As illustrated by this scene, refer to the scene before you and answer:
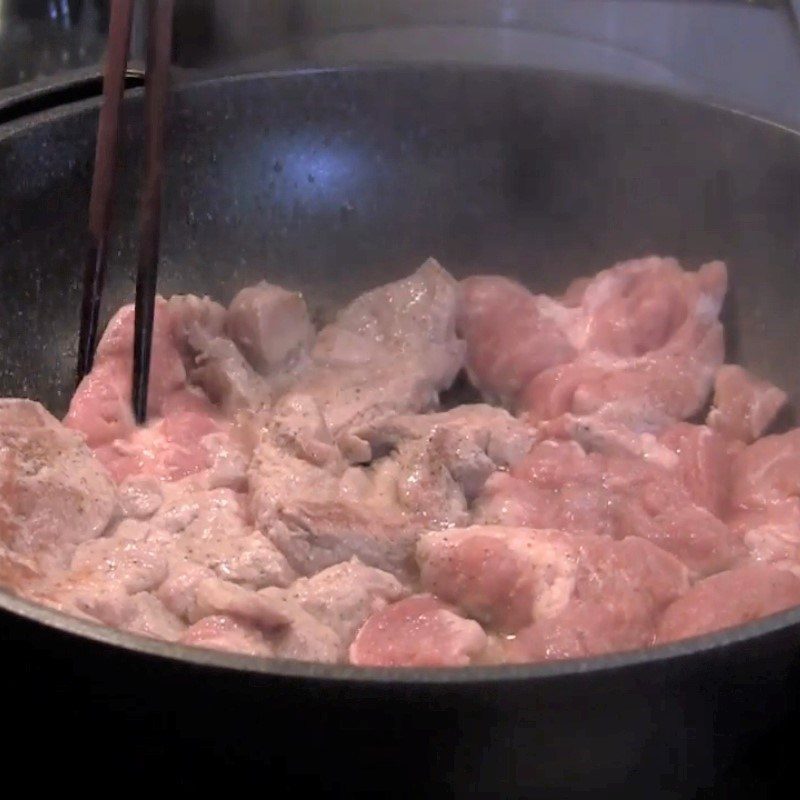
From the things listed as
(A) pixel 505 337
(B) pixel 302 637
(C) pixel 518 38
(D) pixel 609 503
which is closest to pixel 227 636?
(B) pixel 302 637

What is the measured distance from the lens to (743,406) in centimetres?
169

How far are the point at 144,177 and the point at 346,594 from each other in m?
0.70

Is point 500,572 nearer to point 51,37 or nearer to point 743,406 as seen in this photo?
point 743,406

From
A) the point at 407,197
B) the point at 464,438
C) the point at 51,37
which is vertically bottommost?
the point at 464,438

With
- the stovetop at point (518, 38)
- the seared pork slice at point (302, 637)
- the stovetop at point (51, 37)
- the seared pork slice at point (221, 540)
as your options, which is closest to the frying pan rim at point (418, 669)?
the seared pork slice at point (302, 637)

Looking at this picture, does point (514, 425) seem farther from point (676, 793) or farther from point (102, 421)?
point (676, 793)

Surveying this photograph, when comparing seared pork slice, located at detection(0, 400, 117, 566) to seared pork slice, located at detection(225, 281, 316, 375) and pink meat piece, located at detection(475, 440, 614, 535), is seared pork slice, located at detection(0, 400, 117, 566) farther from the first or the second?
pink meat piece, located at detection(475, 440, 614, 535)

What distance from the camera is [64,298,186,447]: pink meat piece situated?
157 cm

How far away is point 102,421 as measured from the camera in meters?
1.57

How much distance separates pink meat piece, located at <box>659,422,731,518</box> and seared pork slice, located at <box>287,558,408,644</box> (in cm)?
47

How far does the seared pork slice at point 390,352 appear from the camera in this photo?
169 cm

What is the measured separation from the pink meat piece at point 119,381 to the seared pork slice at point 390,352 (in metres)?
0.21

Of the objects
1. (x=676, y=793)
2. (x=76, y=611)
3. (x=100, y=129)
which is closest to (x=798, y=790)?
(x=676, y=793)

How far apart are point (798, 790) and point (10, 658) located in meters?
0.81
